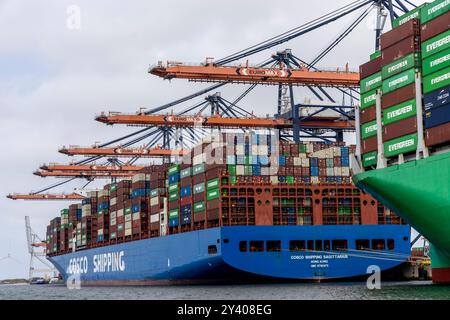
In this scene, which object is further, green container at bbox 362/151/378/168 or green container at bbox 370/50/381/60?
green container at bbox 370/50/381/60

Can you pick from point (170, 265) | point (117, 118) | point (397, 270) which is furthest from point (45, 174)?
point (397, 270)

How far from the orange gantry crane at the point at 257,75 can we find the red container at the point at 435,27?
14256mm

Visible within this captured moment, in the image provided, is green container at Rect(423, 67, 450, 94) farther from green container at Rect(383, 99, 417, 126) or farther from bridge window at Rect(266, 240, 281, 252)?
bridge window at Rect(266, 240, 281, 252)

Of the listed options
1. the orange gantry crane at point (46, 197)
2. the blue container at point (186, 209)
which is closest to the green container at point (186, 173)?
the blue container at point (186, 209)

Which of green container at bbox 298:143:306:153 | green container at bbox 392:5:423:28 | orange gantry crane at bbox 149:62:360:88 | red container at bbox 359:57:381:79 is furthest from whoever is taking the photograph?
green container at bbox 298:143:306:153

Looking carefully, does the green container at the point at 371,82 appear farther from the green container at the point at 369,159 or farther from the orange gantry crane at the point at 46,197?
the orange gantry crane at the point at 46,197

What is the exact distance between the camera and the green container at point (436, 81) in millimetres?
32875

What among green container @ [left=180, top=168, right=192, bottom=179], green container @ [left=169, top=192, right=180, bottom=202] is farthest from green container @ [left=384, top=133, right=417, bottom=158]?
green container @ [left=169, top=192, right=180, bottom=202]

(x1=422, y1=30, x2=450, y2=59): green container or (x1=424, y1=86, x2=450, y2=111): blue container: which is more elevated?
(x1=422, y1=30, x2=450, y2=59): green container

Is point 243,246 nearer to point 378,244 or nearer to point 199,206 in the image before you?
point 199,206

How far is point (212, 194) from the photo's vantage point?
4962 centimetres

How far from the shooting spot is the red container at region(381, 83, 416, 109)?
3534 centimetres

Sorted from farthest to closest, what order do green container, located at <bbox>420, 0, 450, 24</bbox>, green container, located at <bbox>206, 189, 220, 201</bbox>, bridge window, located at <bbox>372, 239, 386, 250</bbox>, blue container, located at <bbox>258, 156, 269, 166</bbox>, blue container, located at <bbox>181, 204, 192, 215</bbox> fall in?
1. blue container, located at <bbox>181, 204, 192, 215</bbox>
2. bridge window, located at <bbox>372, 239, 386, 250</bbox>
3. blue container, located at <bbox>258, 156, 269, 166</bbox>
4. green container, located at <bbox>206, 189, 220, 201</bbox>
5. green container, located at <bbox>420, 0, 450, 24</bbox>
